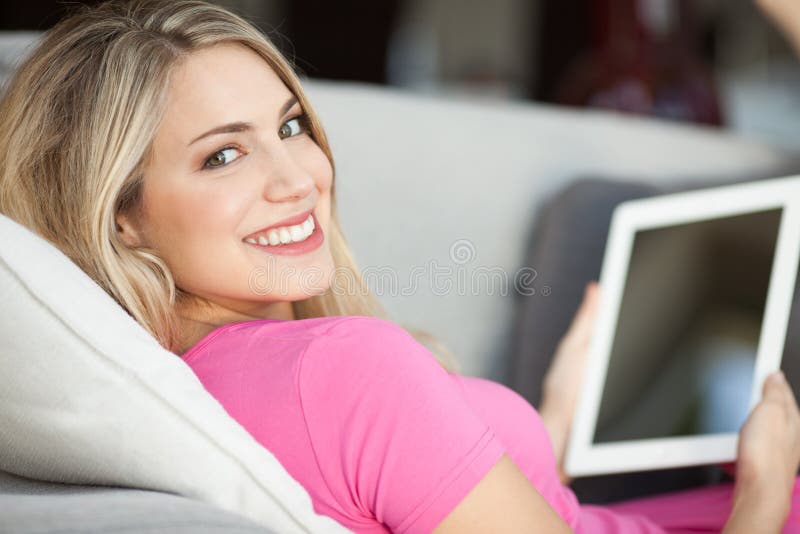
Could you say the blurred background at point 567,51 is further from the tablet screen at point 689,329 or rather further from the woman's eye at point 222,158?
the woman's eye at point 222,158

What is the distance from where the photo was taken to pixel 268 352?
87 centimetres

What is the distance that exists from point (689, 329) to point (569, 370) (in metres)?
0.19

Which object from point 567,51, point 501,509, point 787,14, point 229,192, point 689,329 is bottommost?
point 567,51

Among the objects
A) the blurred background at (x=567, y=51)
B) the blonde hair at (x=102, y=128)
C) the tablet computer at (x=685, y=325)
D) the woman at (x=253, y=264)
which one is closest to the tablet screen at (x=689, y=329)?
the tablet computer at (x=685, y=325)

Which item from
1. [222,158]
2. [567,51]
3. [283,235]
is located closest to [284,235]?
[283,235]

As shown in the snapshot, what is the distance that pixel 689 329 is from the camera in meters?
1.38

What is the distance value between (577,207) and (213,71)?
786 mm

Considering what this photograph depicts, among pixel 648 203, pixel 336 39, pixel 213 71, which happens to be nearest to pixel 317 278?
pixel 213 71

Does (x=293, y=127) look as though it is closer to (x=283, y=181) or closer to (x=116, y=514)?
(x=283, y=181)

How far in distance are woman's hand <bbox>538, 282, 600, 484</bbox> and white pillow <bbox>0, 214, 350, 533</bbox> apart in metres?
0.66

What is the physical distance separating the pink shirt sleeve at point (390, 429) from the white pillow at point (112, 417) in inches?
2.1

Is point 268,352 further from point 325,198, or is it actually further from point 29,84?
point 29,84

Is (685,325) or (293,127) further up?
(293,127)

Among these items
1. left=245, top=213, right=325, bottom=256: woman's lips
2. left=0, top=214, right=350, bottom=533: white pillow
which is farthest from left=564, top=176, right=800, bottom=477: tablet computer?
left=0, top=214, right=350, bottom=533: white pillow
